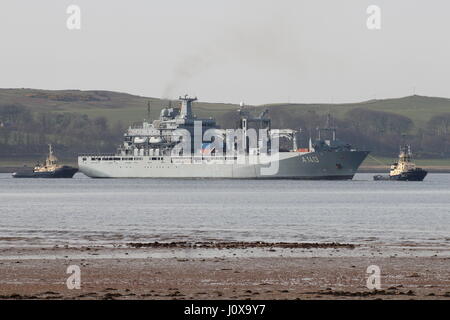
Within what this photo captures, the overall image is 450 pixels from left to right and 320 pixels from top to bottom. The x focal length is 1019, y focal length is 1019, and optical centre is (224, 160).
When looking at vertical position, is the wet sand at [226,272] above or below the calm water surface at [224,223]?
above

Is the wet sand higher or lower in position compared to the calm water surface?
higher

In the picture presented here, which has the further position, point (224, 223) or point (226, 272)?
point (224, 223)

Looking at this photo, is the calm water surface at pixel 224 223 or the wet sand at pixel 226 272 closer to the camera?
the wet sand at pixel 226 272

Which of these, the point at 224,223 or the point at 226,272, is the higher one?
the point at 226,272

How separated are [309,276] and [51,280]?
8.90 metres

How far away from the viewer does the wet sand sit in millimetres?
31172

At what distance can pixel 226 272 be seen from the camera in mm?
36781

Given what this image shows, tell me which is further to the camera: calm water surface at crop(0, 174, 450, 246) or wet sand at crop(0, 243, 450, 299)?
calm water surface at crop(0, 174, 450, 246)

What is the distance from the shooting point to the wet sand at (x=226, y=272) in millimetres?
31172

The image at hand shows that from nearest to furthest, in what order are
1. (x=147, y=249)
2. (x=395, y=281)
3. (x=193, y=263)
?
(x=395, y=281)
(x=193, y=263)
(x=147, y=249)
